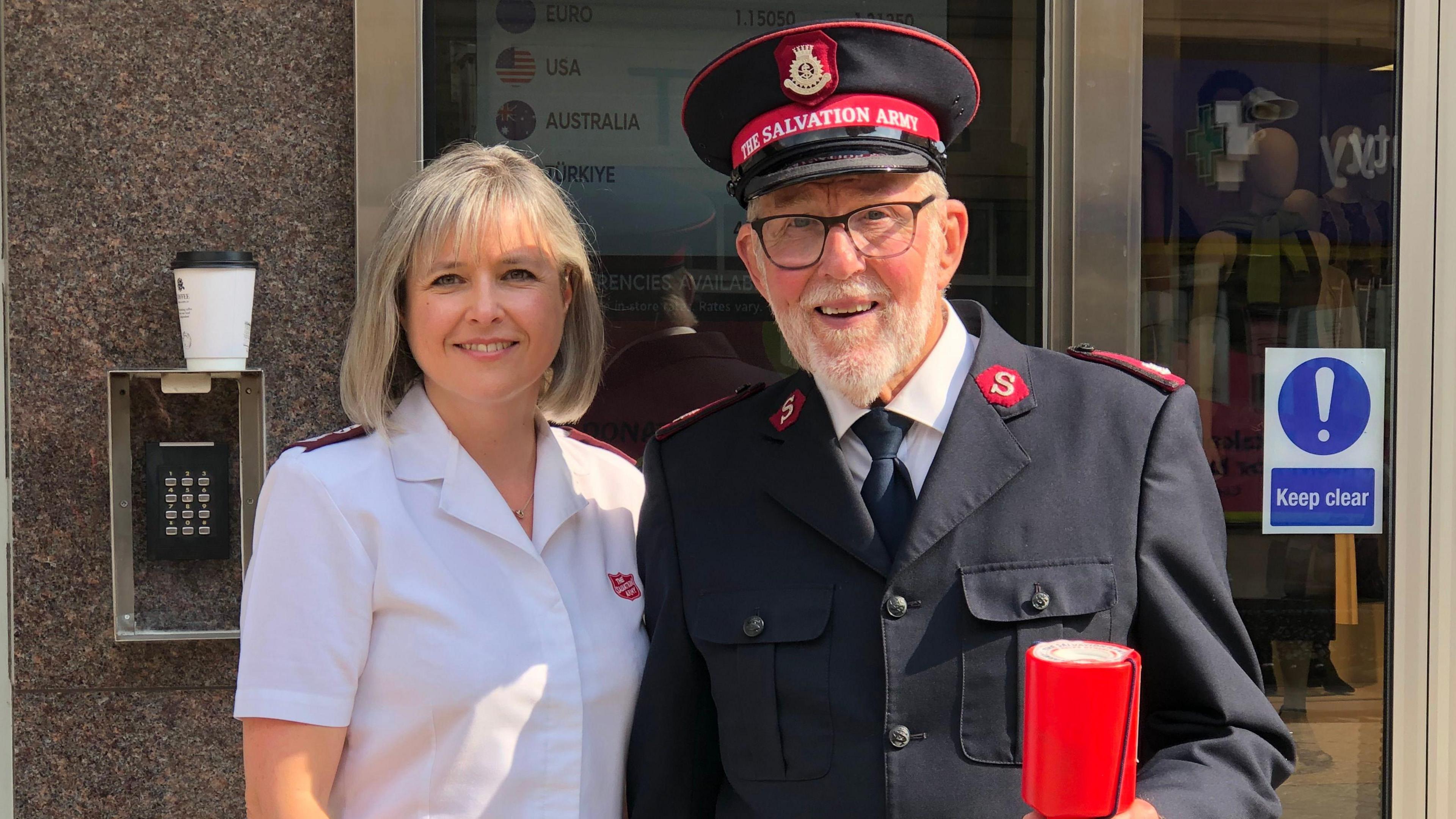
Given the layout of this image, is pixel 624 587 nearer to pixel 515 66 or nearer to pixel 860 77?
pixel 860 77

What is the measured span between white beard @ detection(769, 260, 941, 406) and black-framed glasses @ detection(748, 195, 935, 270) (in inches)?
1.7

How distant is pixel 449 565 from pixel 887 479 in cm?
73

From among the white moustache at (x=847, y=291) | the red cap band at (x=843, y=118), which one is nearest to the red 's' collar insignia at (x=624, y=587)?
the white moustache at (x=847, y=291)

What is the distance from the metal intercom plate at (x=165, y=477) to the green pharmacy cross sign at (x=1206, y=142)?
2.34 meters

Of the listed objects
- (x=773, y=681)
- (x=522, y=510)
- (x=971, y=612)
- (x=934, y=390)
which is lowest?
(x=773, y=681)

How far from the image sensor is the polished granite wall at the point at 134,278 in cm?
259

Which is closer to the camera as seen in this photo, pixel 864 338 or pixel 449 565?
pixel 864 338

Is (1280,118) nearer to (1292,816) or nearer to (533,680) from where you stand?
(1292,816)

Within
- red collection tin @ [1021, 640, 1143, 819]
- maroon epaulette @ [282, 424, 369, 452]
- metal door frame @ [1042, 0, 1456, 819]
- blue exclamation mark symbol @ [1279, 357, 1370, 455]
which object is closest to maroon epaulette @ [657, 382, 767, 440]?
maroon epaulette @ [282, 424, 369, 452]

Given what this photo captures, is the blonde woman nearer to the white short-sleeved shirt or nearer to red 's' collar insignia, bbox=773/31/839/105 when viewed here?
the white short-sleeved shirt

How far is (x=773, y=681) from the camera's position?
183cm

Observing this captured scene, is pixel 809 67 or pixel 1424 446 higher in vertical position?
pixel 809 67

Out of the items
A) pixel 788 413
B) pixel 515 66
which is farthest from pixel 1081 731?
pixel 515 66

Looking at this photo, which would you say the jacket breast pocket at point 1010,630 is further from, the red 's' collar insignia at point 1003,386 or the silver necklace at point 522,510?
the silver necklace at point 522,510
